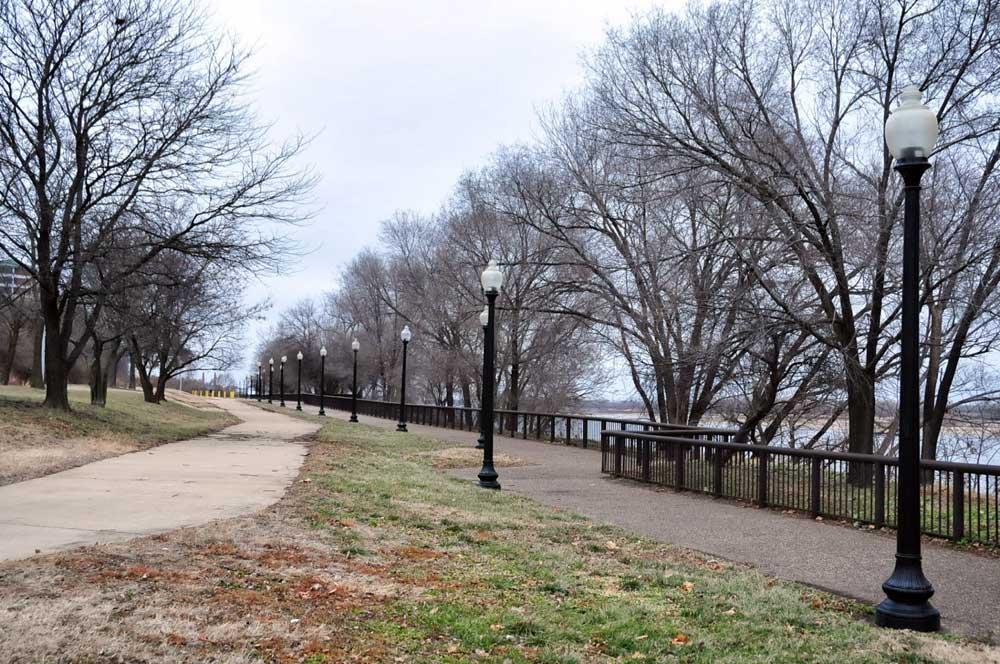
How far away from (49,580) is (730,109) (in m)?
13.7

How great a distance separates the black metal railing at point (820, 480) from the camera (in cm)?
918

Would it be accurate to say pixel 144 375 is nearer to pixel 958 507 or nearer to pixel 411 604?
pixel 958 507

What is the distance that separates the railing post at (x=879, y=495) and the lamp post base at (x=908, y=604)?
416cm

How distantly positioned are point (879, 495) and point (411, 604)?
22.0 feet

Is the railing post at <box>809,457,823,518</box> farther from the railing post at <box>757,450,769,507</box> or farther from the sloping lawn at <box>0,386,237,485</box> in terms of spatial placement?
the sloping lawn at <box>0,386,237,485</box>

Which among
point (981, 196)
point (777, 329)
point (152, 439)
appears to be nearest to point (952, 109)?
point (981, 196)

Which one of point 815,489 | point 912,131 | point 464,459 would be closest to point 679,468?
point 815,489

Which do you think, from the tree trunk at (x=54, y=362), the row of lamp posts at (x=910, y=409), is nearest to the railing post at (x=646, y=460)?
the row of lamp posts at (x=910, y=409)

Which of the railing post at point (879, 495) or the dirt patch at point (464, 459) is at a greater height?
the railing post at point (879, 495)

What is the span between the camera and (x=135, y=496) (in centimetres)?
999

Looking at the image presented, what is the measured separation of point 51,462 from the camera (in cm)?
1306

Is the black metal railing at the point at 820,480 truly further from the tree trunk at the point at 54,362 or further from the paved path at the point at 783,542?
the tree trunk at the point at 54,362

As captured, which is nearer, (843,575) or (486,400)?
(843,575)

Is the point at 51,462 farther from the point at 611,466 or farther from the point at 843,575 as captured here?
the point at 843,575
